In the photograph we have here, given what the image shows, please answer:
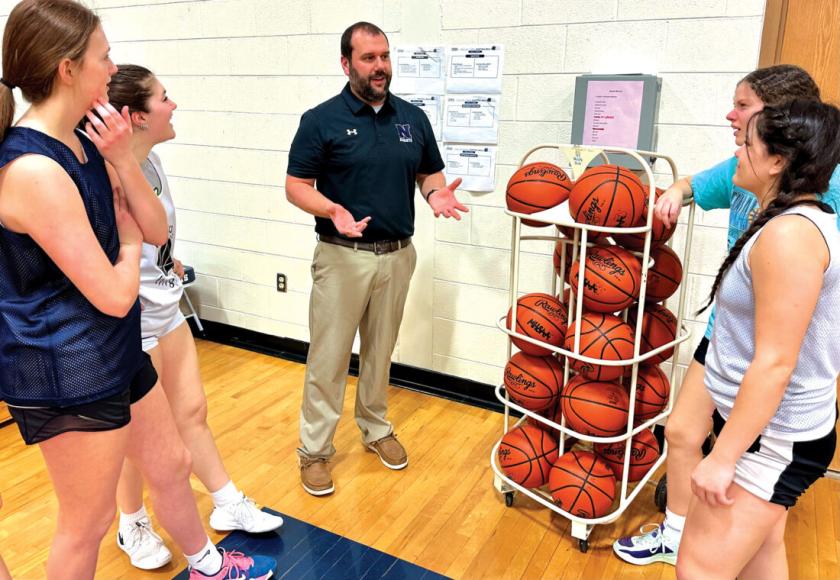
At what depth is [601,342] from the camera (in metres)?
2.05

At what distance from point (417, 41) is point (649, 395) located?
1.94 metres

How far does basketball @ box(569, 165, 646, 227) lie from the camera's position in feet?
6.42

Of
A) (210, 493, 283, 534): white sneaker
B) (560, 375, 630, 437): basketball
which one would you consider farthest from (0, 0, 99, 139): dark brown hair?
(560, 375, 630, 437): basketball

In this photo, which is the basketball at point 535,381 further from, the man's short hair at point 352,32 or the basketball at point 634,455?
the man's short hair at point 352,32

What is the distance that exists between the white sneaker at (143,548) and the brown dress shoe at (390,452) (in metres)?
0.93

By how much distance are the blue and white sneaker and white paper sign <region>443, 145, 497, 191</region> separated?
163 cm

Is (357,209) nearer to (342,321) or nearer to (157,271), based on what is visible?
(342,321)

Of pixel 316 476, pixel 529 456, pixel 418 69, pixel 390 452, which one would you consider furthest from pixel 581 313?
pixel 418 69

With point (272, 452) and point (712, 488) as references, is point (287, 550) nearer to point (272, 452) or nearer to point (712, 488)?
point (272, 452)

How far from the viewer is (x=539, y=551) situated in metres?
2.22

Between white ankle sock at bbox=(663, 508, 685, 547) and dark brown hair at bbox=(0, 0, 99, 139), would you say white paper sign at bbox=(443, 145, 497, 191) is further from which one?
dark brown hair at bbox=(0, 0, 99, 139)

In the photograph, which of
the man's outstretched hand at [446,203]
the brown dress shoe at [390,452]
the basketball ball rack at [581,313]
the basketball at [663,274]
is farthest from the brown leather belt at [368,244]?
the basketball at [663,274]

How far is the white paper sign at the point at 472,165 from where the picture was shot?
3002 millimetres

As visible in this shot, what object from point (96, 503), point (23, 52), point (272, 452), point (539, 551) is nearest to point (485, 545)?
point (539, 551)
